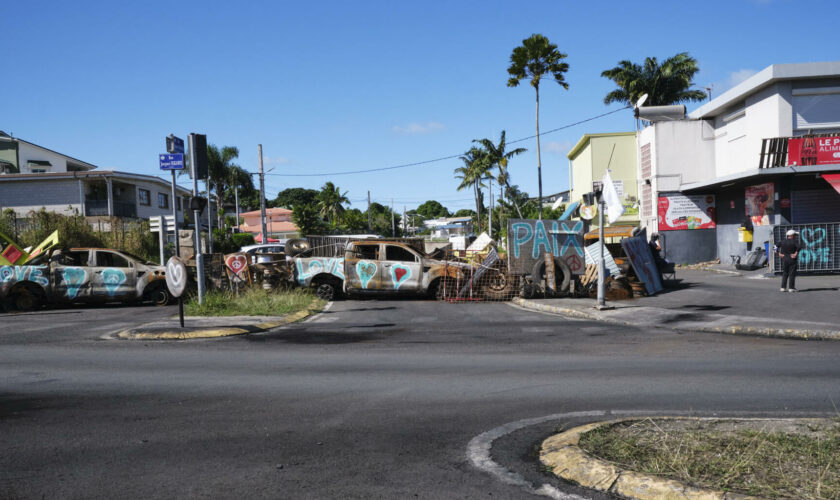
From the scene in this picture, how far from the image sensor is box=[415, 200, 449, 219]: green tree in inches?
6801

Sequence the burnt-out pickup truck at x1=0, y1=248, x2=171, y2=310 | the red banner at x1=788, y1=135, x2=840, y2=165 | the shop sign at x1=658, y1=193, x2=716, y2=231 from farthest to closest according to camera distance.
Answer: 1. the shop sign at x1=658, y1=193, x2=716, y2=231
2. the red banner at x1=788, y1=135, x2=840, y2=165
3. the burnt-out pickup truck at x1=0, y1=248, x2=171, y2=310

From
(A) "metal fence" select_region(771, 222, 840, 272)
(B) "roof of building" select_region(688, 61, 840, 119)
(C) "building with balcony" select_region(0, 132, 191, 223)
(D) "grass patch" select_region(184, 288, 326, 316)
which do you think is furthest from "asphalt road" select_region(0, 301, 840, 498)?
(C) "building with balcony" select_region(0, 132, 191, 223)

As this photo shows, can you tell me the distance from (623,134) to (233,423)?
4077cm

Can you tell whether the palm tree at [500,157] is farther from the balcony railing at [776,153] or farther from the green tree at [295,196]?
the green tree at [295,196]

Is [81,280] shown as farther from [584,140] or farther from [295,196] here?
[295,196]

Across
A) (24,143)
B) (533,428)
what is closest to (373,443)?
(533,428)

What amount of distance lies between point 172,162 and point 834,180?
2195cm

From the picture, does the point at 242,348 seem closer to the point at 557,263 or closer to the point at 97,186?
the point at 557,263

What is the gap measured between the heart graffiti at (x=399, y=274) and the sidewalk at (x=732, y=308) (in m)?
3.09

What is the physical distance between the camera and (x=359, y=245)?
16.7 metres

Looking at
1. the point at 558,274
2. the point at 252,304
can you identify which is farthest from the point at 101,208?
the point at 558,274

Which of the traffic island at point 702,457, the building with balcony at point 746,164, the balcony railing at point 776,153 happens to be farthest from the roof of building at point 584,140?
the traffic island at point 702,457

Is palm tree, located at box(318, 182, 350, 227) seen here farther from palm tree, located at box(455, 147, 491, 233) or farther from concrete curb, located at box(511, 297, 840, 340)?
concrete curb, located at box(511, 297, 840, 340)

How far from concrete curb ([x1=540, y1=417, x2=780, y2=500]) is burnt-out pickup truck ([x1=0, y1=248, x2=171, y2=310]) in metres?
14.3
